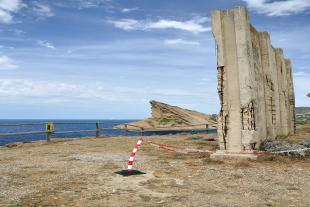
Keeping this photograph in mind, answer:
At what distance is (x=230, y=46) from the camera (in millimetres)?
11734

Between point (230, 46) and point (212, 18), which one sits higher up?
point (212, 18)

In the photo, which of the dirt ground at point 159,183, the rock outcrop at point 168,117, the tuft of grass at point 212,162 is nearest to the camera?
the dirt ground at point 159,183

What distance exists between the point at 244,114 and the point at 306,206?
583 cm

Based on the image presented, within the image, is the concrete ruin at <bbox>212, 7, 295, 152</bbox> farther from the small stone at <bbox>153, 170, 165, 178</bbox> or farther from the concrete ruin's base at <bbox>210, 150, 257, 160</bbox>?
the small stone at <bbox>153, 170, 165, 178</bbox>

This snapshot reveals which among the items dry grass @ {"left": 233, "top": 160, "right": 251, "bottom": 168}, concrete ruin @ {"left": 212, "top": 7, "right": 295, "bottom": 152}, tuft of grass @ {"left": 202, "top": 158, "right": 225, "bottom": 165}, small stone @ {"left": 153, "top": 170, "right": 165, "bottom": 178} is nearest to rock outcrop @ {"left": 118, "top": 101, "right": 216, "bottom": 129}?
concrete ruin @ {"left": 212, "top": 7, "right": 295, "bottom": 152}

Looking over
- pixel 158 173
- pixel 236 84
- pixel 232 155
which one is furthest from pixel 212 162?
pixel 236 84

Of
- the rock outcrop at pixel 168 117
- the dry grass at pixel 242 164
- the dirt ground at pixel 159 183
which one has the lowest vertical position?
the dirt ground at pixel 159 183

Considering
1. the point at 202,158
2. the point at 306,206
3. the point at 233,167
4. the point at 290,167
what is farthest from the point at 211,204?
the point at 202,158

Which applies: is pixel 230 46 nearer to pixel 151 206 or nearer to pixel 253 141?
pixel 253 141

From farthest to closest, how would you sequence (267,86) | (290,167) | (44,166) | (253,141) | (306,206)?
(267,86) < (253,141) < (44,166) < (290,167) < (306,206)

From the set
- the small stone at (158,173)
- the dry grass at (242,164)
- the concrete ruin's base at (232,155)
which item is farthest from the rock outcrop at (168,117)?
the small stone at (158,173)

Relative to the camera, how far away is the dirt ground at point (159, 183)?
627 centimetres

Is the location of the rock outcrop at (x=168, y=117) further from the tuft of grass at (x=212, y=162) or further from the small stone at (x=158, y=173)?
the small stone at (x=158, y=173)

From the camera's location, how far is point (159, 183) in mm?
7707
